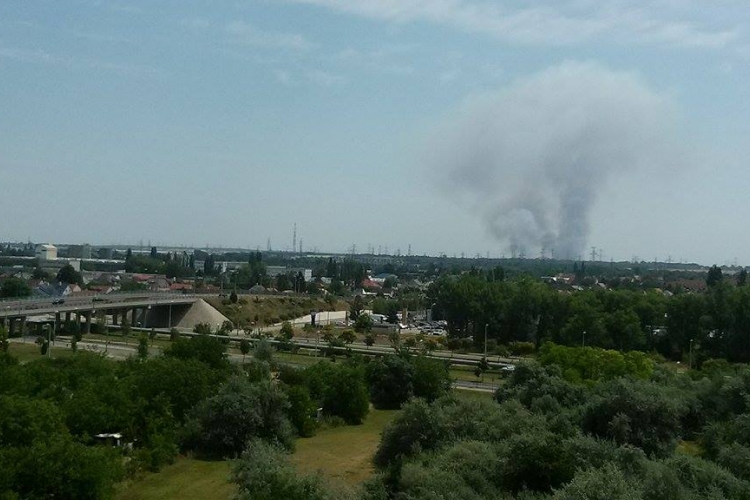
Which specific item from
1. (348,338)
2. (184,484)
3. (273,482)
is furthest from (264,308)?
(273,482)

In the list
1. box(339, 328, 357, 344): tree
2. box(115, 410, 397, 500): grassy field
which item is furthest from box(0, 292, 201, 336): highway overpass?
box(115, 410, 397, 500): grassy field

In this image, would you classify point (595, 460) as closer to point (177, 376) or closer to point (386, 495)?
point (386, 495)

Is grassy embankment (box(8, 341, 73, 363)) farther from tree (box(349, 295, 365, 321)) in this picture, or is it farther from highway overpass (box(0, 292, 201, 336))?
tree (box(349, 295, 365, 321))

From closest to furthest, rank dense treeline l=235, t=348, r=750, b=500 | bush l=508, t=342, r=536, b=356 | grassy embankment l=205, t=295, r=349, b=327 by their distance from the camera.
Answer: dense treeline l=235, t=348, r=750, b=500
bush l=508, t=342, r=536, b=356
grassy embankment l=205, t=295, r=349, b=327

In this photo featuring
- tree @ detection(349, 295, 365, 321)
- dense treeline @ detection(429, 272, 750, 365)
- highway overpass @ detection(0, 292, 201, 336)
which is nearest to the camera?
dense treeline @ detection(429, 272, 750, 365)

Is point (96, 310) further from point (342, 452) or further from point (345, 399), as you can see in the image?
point (342, 452)

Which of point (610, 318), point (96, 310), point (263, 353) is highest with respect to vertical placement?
point (610, 318)
